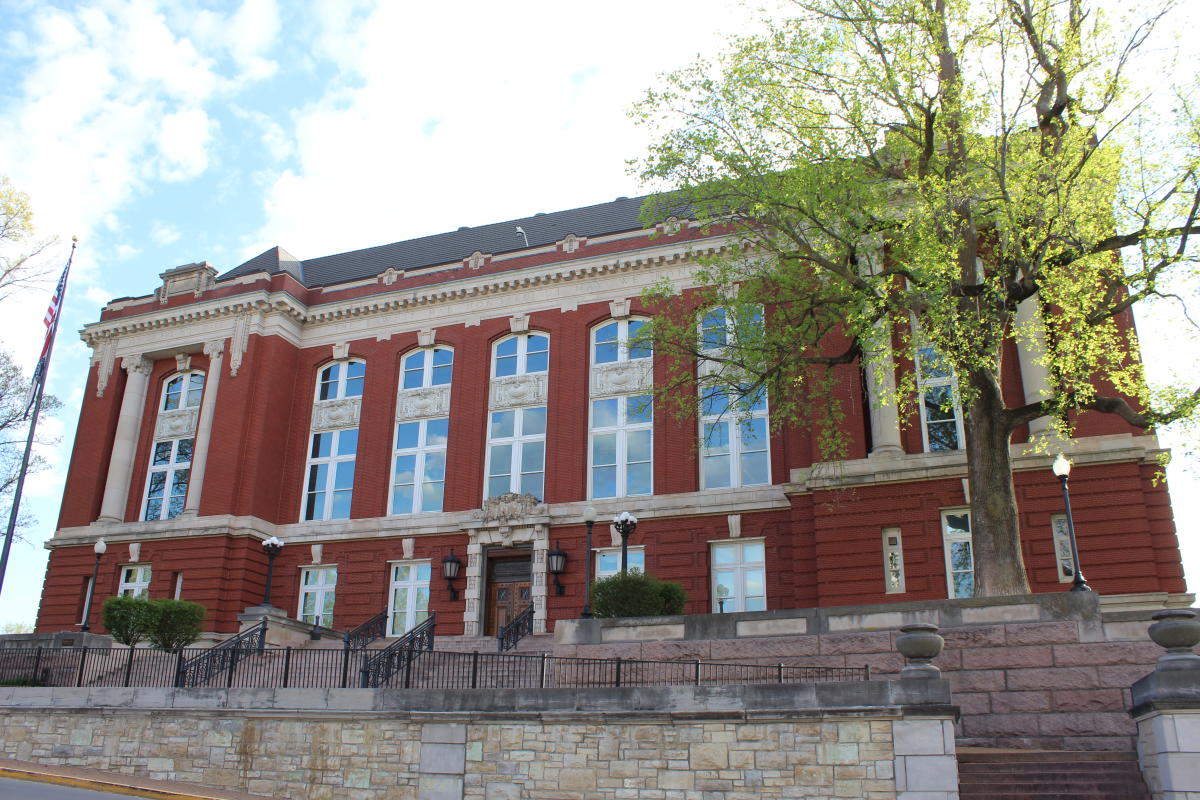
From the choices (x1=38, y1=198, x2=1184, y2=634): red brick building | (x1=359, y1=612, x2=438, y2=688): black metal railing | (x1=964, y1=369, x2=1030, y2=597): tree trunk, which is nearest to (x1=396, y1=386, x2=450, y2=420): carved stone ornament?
(x1=38, y1=198, x2=1184, y2=634): red brick building

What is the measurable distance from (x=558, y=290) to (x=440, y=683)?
16947 millimetres

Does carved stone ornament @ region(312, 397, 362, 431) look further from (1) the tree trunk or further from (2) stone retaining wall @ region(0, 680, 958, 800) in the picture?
(1) the tree trunk

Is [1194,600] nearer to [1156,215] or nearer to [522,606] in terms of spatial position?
[1156,215]

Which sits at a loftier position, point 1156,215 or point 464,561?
point 1156,215

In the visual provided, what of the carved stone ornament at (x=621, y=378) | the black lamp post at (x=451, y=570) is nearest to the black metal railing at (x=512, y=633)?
the black lamp post at (x=451, y=570)

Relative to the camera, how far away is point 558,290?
109 feet

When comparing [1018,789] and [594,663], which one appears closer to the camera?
[1018,789]

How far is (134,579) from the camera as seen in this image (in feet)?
109

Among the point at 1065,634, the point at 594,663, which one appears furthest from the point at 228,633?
the point at 1065,634

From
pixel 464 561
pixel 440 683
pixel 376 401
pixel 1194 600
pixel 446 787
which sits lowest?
pixel 446 787

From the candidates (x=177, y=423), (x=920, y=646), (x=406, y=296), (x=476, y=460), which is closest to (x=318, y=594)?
(x=476, y=460)

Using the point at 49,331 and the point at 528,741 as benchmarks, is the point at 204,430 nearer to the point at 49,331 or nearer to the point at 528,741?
the point at 49,331

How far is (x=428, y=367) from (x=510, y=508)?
6425 millimetres

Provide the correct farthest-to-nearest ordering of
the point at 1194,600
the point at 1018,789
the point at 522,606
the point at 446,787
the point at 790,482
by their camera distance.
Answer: the point at 522,606
the point at 790,482
the point at 1194,600
the point at 446,787
the point at 1018,789
